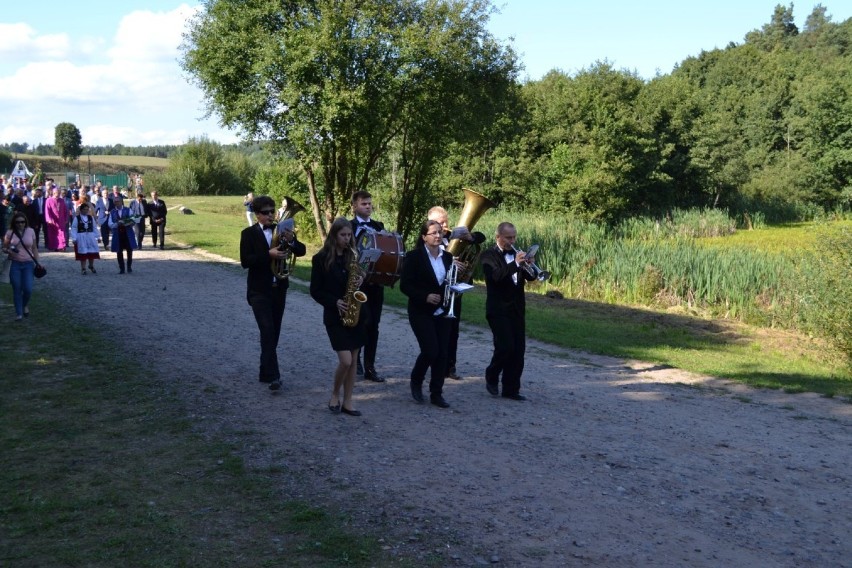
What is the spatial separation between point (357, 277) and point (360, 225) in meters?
1.09

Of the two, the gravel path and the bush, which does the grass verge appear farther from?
the bush

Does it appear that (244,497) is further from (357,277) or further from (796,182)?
(796,182)

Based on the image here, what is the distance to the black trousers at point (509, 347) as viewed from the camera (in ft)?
31.3

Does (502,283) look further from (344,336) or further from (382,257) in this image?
(344,336)

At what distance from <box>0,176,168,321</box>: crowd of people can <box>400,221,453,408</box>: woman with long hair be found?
24.6 ft

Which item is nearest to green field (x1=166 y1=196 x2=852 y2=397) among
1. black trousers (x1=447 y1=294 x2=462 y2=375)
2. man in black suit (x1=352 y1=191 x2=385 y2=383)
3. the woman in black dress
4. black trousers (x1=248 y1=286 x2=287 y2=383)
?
black trousers (x1=447 y1=294 x2=462 y2=375)

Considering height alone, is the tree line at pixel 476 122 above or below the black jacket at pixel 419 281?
above

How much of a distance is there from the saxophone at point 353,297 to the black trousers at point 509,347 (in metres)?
1.82

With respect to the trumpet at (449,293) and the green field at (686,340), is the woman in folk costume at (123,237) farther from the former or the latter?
the trumpet at (449,293)

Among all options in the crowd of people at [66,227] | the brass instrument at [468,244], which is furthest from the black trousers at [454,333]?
the crowd of people at [66,227]

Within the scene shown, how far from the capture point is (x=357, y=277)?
28.0 ft

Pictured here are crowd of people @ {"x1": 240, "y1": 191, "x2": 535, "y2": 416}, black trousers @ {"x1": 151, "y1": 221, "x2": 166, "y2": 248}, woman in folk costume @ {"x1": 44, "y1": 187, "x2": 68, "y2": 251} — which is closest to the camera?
crowd of people @ {"x1": 240, "y1": 191, "x2": 535, "y2": 416}

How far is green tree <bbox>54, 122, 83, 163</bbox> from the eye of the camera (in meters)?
83.6

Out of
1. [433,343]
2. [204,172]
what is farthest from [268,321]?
[204,172]
